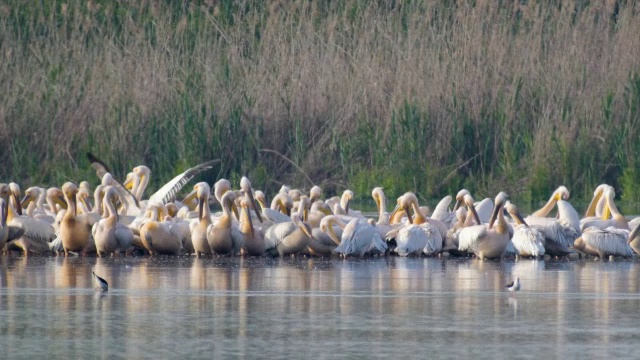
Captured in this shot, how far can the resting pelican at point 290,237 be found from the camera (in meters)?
14.1

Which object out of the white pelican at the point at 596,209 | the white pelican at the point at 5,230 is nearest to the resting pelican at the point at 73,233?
the white pelican at the point at 5,230

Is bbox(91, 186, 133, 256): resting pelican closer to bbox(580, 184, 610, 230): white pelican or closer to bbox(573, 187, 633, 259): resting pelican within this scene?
bbox(573, 187, 633, 259): resting pelican

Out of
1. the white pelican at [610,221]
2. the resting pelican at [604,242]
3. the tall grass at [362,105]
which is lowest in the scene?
the resting pelican at [604,242]

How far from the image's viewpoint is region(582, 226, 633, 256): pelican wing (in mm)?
13828

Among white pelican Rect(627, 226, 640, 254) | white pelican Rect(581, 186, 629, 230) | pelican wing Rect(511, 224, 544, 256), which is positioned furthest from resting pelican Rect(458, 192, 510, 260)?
white pelican Rect(581, 186, 629, 230)

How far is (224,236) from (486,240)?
2.17 meters

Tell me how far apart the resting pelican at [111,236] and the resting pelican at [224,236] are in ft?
2.29

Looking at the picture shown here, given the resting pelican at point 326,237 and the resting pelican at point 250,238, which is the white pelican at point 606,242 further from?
the resting pelican at point 250,238

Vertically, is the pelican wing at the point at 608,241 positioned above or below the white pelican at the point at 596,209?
below

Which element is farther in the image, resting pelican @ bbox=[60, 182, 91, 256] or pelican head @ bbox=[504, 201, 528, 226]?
pelican head @ bbox=[504, 201, 528, 226]

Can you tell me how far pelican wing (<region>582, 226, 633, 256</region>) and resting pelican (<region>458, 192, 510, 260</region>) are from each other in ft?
2.24

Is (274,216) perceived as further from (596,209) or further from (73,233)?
(596,209)

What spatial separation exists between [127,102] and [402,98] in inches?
129

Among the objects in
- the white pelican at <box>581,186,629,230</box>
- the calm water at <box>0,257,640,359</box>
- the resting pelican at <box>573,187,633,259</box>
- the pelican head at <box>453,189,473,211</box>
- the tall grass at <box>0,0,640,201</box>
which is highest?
the tall grass at <box>0,0,640,201</box>
